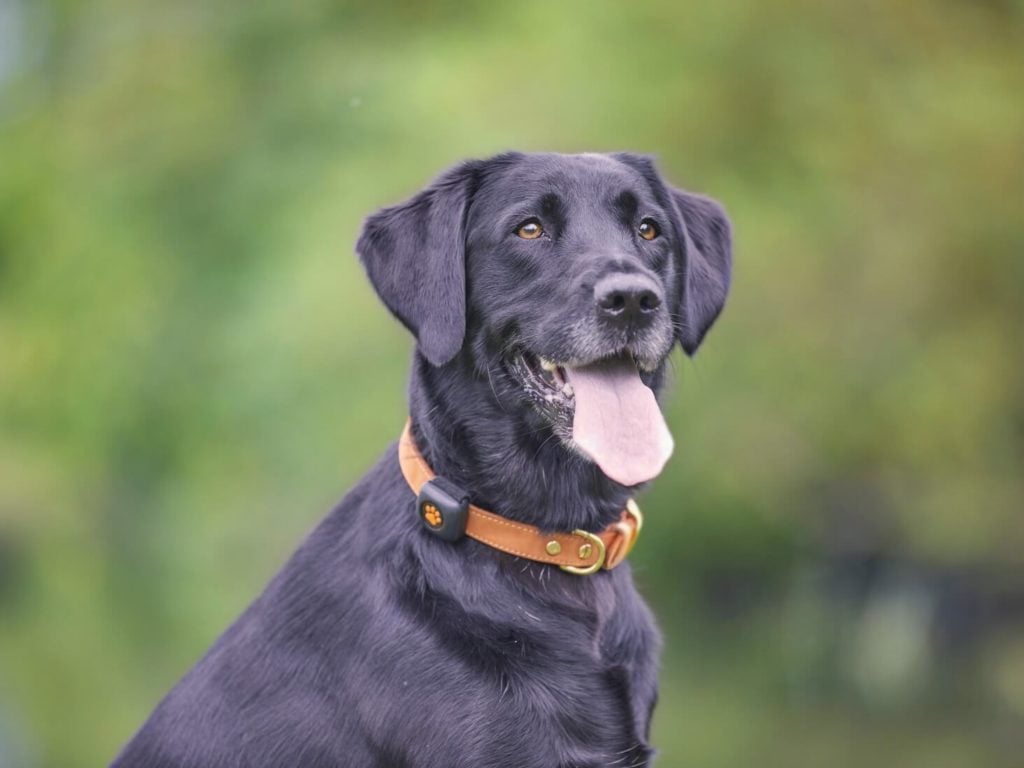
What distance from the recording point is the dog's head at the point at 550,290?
3.63 metres

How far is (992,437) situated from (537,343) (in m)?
10.3

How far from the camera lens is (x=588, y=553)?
11.8 feet

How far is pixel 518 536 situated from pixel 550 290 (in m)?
0.64

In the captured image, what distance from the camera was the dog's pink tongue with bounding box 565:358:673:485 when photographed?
3.52m

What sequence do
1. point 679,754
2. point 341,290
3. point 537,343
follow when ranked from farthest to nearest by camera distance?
point 341,290, point 679,754, point 537,343

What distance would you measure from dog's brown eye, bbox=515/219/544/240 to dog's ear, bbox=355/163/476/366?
0.48 ft

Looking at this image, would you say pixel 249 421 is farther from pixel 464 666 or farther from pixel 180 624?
pixel 464 666

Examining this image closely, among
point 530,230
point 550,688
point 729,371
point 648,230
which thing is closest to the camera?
point 550,688

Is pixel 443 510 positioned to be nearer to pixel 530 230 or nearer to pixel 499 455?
pixel 499 455

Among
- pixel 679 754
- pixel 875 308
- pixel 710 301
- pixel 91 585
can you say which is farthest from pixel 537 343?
pixel 91 585

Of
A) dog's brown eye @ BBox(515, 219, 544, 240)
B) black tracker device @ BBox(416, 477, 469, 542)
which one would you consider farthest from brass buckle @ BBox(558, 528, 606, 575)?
dog's brown eye @ BBox(515, 219, 544, 240)

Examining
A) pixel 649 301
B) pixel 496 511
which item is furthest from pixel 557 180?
pixel 496 511

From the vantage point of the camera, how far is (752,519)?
14641 millimetres

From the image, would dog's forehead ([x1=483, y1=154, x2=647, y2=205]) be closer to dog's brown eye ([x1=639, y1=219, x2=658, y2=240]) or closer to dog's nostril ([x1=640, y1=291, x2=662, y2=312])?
dog's brown eye ([x1=639, y1=219, x2=658, y2=240])
